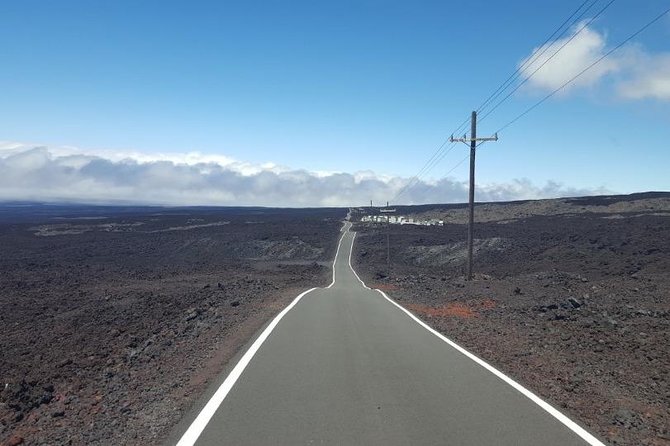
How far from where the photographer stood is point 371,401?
23.0ft

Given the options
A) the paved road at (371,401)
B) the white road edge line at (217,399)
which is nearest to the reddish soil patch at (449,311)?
the paved road at (371,401)

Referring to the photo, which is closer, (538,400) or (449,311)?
(538,400)

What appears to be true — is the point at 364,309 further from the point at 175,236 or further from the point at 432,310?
the point at 175,236

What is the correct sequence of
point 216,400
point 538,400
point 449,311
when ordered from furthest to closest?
point 449,311, point 538,400, point 216,400

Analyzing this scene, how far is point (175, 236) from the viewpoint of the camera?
78312 millimetres

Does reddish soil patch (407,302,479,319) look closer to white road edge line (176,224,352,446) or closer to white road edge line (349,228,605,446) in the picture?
white road edge line (349,228,605,446)

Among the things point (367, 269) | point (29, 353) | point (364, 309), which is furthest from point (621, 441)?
point (367, 269)

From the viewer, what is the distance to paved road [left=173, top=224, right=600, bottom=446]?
19.0ft

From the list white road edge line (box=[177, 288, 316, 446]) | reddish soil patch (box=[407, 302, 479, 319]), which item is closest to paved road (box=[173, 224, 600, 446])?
white road edge line (box=[177, 288, 316, 446])

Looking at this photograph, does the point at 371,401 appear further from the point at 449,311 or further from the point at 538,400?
the point at 449,311

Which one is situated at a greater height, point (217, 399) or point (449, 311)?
point (217, 399)

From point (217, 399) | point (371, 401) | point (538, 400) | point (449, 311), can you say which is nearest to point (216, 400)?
point (217, 399)

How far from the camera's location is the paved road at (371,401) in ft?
19.0

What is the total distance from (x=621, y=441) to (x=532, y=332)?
8.51 metres
